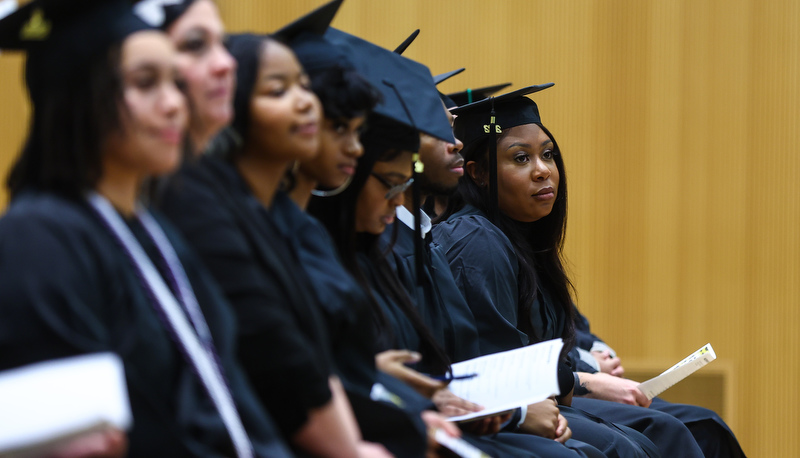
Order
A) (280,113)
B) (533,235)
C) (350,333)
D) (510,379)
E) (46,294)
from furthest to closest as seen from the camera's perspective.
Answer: (533,235), (510,379), (350,333), (280,113), (46,294)

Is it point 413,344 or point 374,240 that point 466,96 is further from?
point 413,344

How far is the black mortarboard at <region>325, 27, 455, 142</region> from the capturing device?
2365 millimetres

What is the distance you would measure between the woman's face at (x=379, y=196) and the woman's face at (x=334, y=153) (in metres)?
0.26

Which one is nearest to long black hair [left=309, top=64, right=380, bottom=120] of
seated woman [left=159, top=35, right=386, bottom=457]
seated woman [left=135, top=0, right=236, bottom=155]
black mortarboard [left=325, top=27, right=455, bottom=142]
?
seated woman [left=159, top=35, right=386, bottom=457]

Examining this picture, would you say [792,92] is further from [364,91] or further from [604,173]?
[364,91]

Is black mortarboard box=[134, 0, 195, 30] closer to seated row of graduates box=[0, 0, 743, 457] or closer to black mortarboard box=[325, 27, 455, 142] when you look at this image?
seated row of graduates box=[0, 0, 743, 457]

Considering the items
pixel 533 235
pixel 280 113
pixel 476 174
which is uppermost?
Answer: pixel 280 113

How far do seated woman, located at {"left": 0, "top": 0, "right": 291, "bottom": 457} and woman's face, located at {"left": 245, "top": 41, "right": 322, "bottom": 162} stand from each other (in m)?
0.30

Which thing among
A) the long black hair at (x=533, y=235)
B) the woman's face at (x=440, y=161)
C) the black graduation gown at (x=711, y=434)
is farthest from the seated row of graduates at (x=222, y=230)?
the black graduation gown at (x=711, y=434)

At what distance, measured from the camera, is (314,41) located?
6.70 feet

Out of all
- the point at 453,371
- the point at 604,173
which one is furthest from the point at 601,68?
the point at 453,371

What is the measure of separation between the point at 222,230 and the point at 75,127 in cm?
30

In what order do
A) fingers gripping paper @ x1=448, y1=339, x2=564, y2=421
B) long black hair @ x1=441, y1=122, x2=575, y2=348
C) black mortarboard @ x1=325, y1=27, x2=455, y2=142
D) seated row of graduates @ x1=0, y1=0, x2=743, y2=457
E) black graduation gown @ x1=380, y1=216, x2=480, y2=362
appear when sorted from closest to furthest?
seated row of graduates @ x1=0, y1=0, x2=743, y2=457 < fingers gripping paper @ x1=448, y1=339, x2=564, y2=421 < black mortarboard @ x1=325, y1=27, x2=455, y2=142 < black graduation gown @ x1=380, y1=216, x2=480, y2=362 < long black hair @ x1=441, y1=122, x2=575, y2=348

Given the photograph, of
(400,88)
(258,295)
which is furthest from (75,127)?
(400,88)
